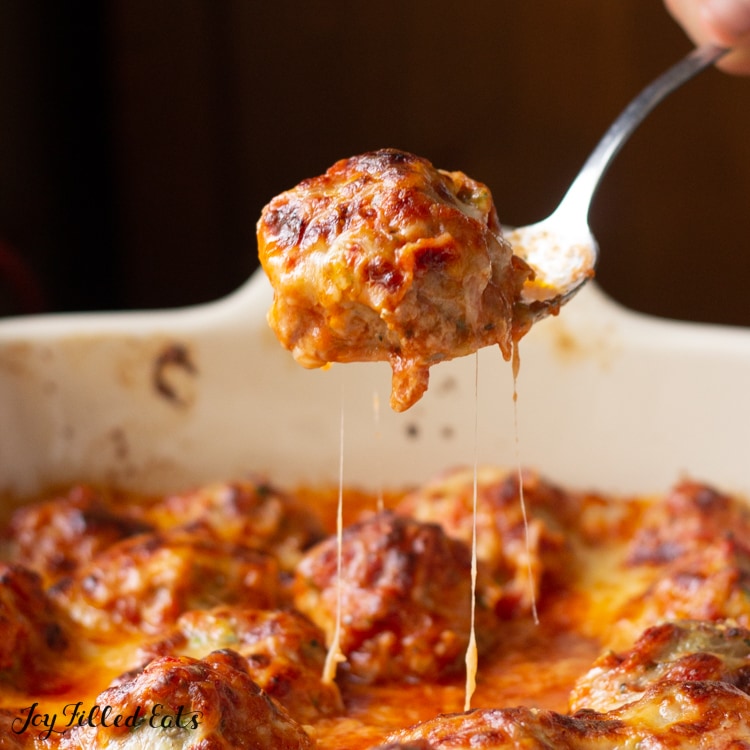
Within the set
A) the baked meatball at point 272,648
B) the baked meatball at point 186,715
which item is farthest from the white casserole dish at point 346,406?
the baked meatball at point 186,715

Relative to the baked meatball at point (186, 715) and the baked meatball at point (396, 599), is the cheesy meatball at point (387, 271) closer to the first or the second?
the baked meatball at point (186, 715)

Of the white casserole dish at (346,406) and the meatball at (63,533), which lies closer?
the meatball at (63,533)

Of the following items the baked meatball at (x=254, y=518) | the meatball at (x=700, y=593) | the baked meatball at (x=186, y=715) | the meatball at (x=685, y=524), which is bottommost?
the meatball at (x=685, y=524)

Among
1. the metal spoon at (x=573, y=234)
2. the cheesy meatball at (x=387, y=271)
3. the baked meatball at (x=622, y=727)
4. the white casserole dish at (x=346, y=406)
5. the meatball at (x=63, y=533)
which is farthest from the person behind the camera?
the white casserole dish at (x=346, y=406)

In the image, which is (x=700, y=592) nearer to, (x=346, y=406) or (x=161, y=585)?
(x=161, y=585)

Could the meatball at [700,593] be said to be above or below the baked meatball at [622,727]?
below

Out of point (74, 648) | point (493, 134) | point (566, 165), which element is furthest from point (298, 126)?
point (74, 648)

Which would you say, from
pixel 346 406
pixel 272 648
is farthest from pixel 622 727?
pixel 346 406
